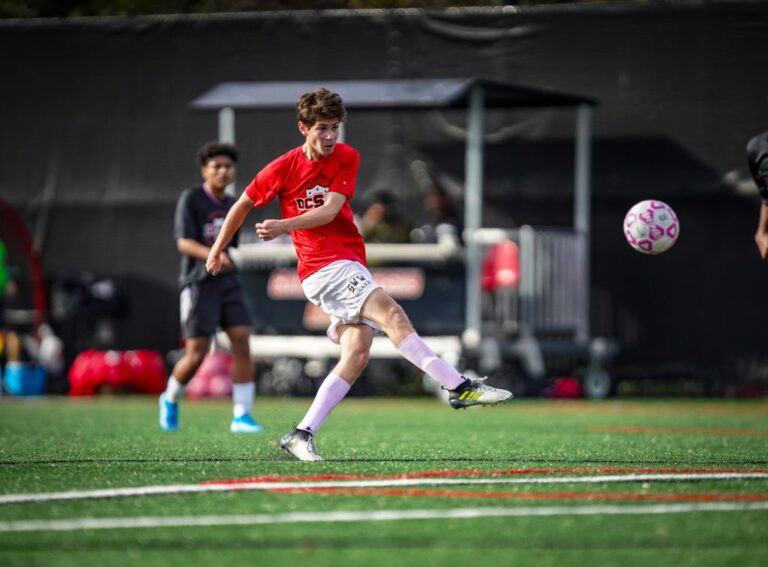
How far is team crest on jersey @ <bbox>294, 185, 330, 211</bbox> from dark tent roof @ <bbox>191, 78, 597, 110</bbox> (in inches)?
341

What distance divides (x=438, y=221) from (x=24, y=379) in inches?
223

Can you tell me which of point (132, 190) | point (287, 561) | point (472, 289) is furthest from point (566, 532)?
point (132, 190)

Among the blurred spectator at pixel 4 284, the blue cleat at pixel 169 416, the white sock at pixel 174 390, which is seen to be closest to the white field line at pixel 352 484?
the white sock at pixel 174 390

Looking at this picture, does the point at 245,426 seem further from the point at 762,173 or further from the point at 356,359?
the point at 762,173

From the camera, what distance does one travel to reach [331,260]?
Result: 23.8ft

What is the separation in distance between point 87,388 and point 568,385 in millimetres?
6134

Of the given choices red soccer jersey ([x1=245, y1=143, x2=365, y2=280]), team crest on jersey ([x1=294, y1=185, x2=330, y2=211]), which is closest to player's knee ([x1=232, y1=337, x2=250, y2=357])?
red soccer jersey ([x1=245, y1=143, x2=365, y2=280])

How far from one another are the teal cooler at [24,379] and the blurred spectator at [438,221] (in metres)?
5.18

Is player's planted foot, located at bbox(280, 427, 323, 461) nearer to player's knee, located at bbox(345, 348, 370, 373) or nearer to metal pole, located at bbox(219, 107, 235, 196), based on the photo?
player's knee, located at bbox(345, 348, 370, 373)

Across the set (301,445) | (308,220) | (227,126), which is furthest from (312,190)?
(227,126)

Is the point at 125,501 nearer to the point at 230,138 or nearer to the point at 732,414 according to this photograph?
the point at 732,414

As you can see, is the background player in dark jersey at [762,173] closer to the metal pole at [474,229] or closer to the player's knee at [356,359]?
the player's knee at [356,359]

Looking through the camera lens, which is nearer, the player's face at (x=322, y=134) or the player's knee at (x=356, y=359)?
the player's face at (x=322, y=134)

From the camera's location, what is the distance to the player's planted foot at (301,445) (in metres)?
7.04
